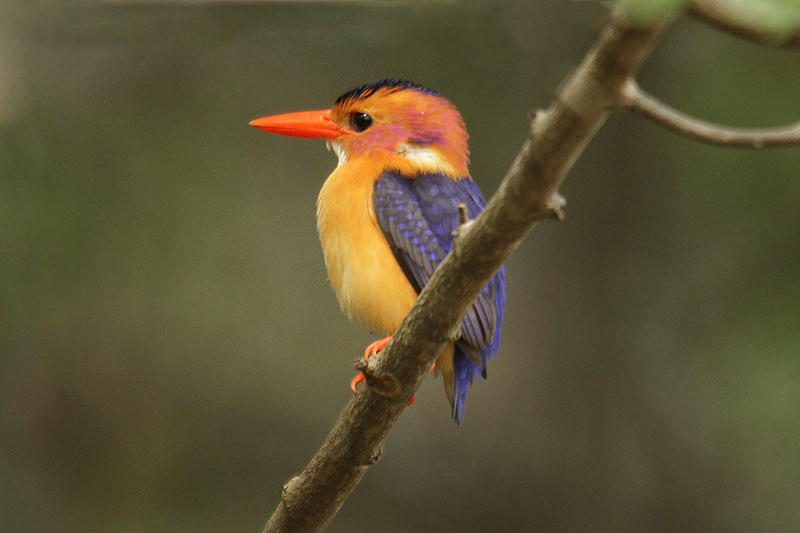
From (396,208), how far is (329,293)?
175cm

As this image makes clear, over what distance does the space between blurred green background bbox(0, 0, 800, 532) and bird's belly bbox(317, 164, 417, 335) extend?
1.19m

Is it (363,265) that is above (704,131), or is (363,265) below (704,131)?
above

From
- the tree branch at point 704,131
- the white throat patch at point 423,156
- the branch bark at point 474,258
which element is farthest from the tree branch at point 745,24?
the white throat patch at point 423,156

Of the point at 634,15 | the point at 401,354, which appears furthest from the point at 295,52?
the point at 634,15

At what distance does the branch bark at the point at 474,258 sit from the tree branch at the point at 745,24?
0.04 m

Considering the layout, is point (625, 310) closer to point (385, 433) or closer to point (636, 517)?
point (636, 517)

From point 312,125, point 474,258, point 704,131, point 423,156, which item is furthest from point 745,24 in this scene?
point 312,125

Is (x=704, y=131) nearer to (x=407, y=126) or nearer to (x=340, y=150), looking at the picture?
(x=407, y=126)

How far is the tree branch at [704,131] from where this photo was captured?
A: 3.80 feet

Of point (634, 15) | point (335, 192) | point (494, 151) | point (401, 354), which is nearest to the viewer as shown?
point (634, 15)

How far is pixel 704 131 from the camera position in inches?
45.4

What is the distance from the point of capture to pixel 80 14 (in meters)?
3.61

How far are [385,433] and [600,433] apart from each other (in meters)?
2.14

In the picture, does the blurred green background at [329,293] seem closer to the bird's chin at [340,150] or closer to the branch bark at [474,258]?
the bird's chin at [340,150]
